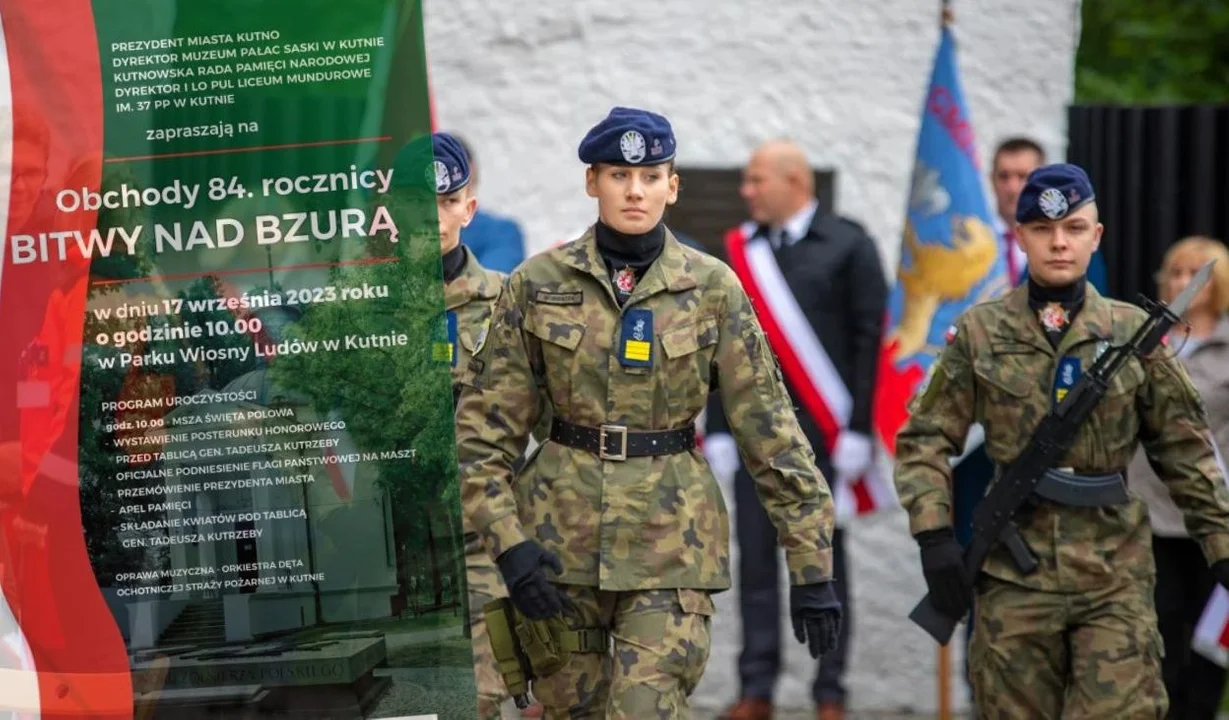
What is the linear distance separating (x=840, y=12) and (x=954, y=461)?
2.10 meters

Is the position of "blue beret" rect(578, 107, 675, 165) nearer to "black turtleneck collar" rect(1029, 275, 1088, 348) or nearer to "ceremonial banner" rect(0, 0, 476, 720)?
"ceremonial banner" rect(0, 0, 476, 720)

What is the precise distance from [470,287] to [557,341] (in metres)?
1.06

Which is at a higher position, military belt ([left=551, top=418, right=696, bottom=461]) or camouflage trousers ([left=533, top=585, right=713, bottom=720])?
military belt ([left=551, top=418, right=696, bottom=461])

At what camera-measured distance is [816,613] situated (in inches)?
210

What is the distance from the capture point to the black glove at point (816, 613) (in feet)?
17.5

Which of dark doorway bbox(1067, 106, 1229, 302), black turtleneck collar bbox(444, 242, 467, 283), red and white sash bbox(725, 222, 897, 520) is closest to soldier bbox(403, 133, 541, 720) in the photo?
black turtleneck collar bbox(444, 242, 467, 283)

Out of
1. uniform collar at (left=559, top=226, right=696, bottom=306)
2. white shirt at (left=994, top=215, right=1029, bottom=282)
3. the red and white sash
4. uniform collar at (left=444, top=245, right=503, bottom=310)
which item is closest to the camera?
uniform collar at (left=559, top=226, right=696, bottom=306)

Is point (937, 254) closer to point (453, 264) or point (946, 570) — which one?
point (946, 570)

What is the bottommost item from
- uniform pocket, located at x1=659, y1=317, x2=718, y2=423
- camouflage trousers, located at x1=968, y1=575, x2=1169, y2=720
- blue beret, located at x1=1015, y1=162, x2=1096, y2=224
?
camouflage trousers, located at x1=968, y1=575, x2=1169, y2=720

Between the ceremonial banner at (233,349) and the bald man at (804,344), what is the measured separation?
424cm

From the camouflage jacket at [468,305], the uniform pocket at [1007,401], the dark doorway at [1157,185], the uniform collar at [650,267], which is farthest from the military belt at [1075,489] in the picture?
the dark doorway at [1157,185]

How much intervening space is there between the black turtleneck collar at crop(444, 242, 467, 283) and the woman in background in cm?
270

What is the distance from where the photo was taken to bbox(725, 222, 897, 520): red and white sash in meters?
8.40

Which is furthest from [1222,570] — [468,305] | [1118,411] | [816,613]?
[468,305]
